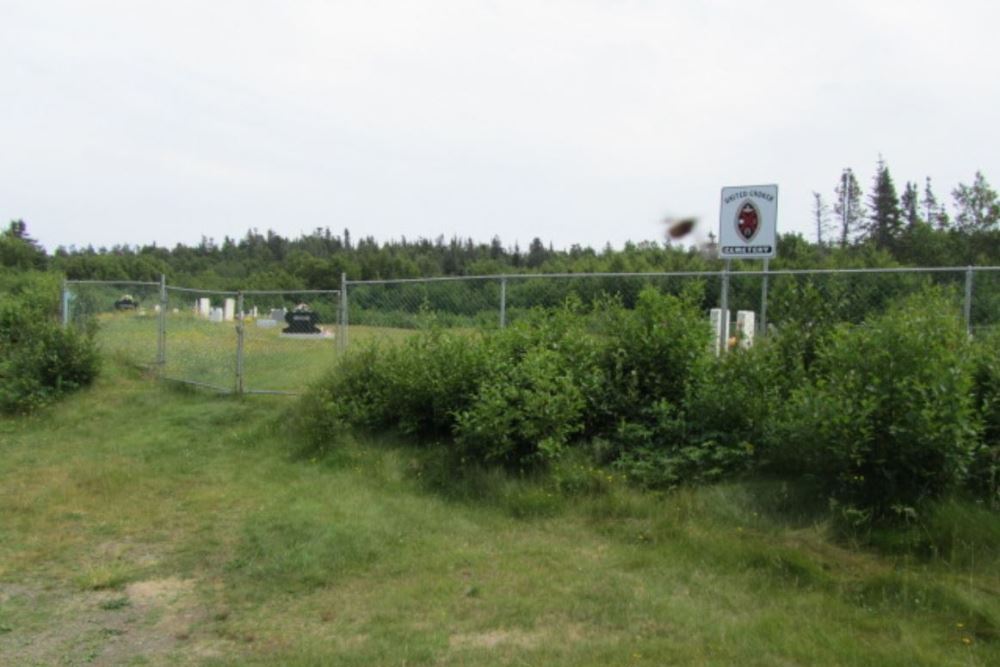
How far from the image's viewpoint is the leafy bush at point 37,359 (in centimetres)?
1080

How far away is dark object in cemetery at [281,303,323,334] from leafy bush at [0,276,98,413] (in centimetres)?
289

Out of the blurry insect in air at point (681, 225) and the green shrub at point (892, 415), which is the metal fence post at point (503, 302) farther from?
the blurry insect in air at point (681, 225)

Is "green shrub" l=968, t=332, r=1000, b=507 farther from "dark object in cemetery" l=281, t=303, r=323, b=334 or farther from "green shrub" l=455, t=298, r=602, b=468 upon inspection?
"dark object in cemetery" l=281, t=303, r=323, b=334

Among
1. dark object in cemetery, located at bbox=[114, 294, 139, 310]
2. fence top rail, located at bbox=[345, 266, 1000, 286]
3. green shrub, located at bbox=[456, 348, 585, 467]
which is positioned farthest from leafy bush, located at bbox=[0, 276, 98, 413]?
green shrub, located at bbox=[456, 348, 585, 467]

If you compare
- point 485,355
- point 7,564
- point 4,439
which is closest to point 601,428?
point 485,355

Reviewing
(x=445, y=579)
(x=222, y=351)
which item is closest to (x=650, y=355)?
(x=445, y=579)

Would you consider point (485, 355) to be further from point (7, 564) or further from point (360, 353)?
point (7, 564)

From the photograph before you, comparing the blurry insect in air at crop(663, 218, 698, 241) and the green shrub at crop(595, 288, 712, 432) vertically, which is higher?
the blurry insect in air at crop(663, 218, 698, 241)

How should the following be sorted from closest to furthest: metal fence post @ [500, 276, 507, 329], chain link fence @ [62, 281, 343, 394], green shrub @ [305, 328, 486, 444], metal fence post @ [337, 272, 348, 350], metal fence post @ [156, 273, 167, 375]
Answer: green shrub @ [305, 328, 486, 444] → metal fence post @ [500, 276, 507, 329] → metal fence post @ [337, 272, 348, 350] → chain link fence @ [62, 281, 343, 394] → metal fence post @ [156, 273, 167, 375]

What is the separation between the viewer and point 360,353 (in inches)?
332

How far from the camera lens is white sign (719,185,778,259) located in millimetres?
6400

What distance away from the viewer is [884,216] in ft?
210

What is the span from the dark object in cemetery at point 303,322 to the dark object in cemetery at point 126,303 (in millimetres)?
4657

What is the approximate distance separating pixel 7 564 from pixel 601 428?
4.42 m
